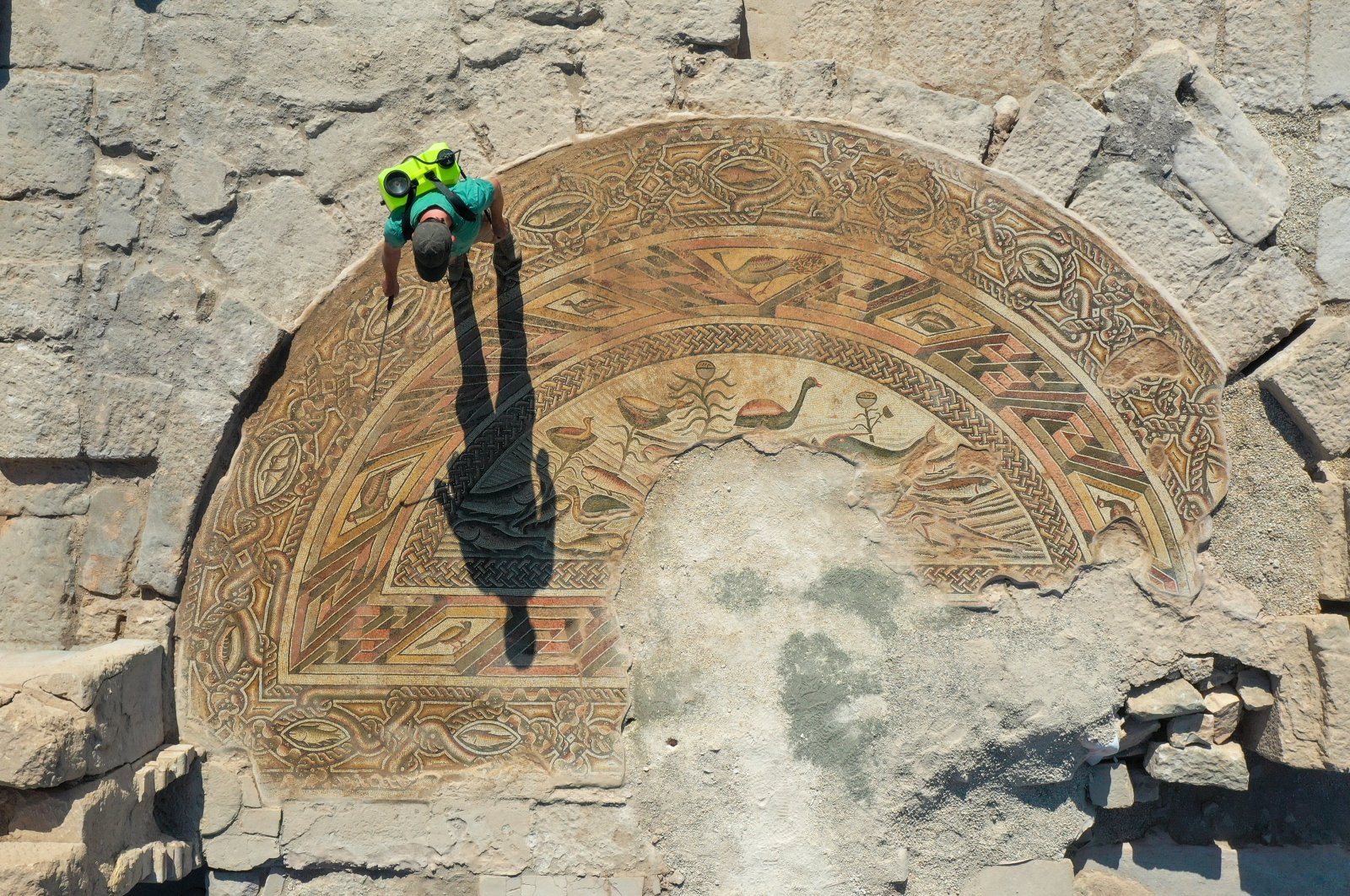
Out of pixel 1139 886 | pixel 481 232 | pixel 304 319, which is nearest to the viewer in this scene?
pixel 481 232

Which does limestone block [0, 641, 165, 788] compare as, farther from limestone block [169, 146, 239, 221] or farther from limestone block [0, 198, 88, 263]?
limestone block [169, 146, 239, 221]

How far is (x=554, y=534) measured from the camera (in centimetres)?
350

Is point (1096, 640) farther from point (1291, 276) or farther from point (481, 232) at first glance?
point (481, 232)

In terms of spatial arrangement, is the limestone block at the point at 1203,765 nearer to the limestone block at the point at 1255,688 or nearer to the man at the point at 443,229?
the limestone block at the point at 1255,688

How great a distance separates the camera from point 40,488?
3500 mm

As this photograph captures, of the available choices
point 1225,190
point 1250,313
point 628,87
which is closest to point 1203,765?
point 1250,313

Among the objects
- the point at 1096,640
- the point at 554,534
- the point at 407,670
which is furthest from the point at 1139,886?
the point at 407,670

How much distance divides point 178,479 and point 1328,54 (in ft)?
13.5

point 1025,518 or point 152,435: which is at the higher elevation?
point 152,435

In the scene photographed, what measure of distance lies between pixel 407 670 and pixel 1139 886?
2791 mm

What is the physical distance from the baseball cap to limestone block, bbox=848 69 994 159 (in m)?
1.49

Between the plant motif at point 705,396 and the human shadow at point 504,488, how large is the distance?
19.5 inches

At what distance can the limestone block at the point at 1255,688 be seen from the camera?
347 centimetres

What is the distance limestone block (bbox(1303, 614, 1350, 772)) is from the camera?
3361 millimetres
